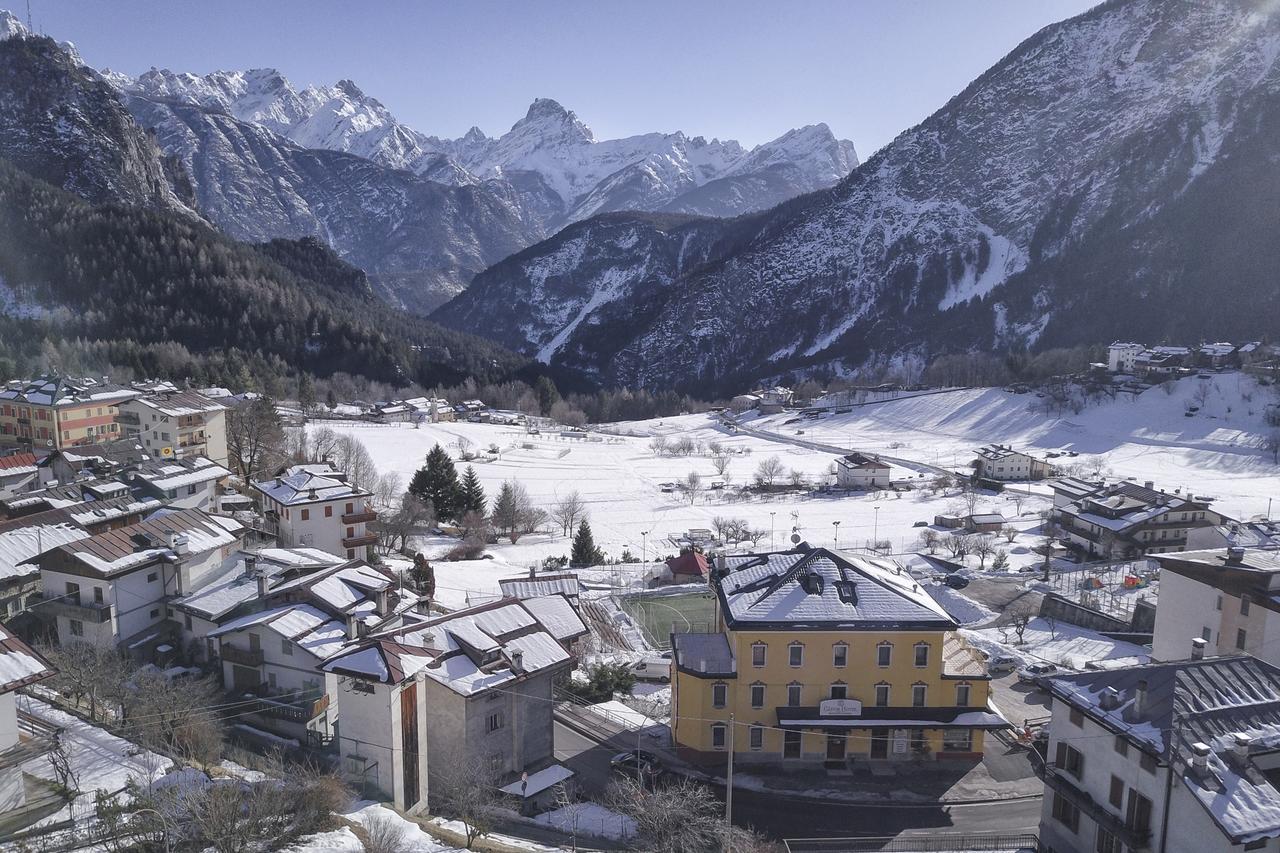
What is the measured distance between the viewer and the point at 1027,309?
7377 inches

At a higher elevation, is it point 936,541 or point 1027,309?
point 1027,309

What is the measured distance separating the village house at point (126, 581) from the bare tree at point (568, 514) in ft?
107

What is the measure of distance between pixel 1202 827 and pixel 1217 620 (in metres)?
14.4

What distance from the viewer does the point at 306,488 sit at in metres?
39.1

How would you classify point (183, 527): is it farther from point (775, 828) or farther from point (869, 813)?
point (869, 813)

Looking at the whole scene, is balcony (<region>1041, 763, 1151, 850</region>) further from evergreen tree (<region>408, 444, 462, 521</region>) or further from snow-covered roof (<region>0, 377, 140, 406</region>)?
snow-covered roof (<region>0, 377, 140, 406</region>)

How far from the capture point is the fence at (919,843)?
18531 mm

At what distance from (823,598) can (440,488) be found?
1532 inches

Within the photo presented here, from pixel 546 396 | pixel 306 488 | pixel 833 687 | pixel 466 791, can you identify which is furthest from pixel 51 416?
pixel 546 396

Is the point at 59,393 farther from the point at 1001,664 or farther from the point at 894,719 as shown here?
the point at 1001,664

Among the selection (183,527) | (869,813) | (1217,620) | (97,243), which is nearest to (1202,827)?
(869,813)

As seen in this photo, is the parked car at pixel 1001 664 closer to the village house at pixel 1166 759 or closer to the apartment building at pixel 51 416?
the village house at pixel 1166 759

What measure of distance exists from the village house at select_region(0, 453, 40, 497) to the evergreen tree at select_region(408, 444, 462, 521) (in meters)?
21.4

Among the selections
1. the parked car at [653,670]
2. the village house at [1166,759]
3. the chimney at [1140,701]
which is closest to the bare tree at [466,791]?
the parked car at [653,670]
